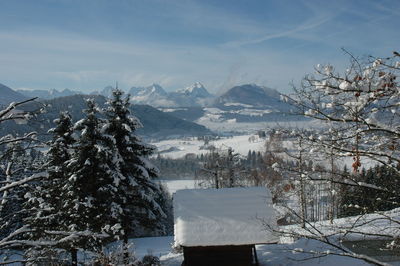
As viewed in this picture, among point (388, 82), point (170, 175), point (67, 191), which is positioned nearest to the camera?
point (388, 82)

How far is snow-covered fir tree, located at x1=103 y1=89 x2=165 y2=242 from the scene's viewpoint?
65.0 ft

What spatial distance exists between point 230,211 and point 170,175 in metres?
137

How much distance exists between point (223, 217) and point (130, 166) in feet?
25.4

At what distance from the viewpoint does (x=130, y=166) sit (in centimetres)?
2003

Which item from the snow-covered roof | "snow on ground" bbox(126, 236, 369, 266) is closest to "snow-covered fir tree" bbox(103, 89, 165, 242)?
"snow on ground" bbox(126, 236, 369, 266)

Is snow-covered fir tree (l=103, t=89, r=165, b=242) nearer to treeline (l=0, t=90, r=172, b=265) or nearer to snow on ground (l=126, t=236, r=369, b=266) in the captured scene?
treeline (l=0, t=90, r=172, b=265)

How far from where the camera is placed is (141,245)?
3734 centimetres

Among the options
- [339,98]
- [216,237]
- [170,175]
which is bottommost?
[170,175]

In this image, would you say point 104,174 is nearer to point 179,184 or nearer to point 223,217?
point 223,217

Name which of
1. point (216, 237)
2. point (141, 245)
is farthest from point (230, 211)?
point (141, 245)

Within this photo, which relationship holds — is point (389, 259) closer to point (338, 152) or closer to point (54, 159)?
point (338, 152)

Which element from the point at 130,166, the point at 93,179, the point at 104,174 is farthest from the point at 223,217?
the point at 93,179

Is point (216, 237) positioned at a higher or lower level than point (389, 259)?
higher

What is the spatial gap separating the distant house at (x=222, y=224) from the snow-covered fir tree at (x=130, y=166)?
472cm
